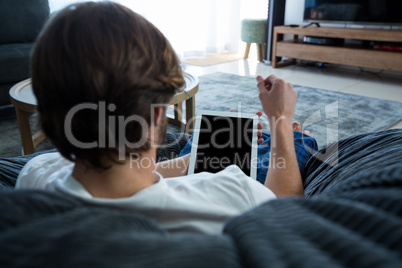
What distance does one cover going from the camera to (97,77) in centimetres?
47

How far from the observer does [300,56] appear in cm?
393

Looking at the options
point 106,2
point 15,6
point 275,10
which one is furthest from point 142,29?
point 275,10

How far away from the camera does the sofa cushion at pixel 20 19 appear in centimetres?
279

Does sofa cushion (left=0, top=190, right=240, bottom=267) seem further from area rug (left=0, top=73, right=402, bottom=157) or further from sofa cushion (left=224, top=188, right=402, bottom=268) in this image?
area rug (left=0, top=73, right=402, bottom=157)

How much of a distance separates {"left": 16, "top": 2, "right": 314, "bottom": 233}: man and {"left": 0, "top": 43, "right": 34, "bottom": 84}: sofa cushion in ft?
6.94

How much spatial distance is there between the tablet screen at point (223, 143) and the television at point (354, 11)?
3.08 meters

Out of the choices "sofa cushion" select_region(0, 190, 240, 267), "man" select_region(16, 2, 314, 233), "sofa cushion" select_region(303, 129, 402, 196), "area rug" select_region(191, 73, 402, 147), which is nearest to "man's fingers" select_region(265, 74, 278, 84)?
"sofa cushion" select_region(303, 129, 402, 196)

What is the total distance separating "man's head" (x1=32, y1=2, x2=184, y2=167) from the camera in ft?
1.55

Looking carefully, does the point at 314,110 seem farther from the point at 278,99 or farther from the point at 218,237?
the point at 218,237

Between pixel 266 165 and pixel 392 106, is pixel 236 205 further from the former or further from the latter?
pixel 392 106

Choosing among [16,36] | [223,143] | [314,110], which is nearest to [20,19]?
[16,36]

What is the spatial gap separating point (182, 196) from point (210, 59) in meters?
4.36

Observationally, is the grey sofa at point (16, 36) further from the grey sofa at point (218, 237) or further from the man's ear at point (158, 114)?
the grey sofa at point (218, 237)

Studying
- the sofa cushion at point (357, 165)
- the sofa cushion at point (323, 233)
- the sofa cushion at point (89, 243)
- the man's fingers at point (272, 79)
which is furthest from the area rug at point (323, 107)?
the sofa cushion at point (89, 243)
